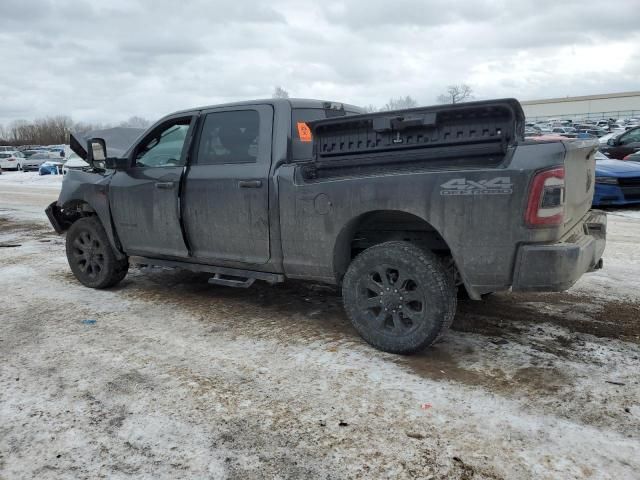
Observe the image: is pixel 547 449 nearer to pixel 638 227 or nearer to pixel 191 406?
pixel 191 406

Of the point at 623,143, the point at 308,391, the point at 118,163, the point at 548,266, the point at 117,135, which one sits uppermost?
the point at 117,135

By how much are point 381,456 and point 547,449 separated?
813 millimetres

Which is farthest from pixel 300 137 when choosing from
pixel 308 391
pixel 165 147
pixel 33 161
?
pixel 33 161

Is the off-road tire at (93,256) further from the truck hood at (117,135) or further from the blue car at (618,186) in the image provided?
the blue car at (618,186)

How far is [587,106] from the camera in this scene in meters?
92.2

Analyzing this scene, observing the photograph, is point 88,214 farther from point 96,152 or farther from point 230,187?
point 230,187

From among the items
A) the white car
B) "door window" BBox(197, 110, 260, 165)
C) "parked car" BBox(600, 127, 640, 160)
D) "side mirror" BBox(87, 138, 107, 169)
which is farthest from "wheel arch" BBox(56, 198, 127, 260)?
the white car

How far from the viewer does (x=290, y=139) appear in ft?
13.9

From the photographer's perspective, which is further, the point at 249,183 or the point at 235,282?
the point at 235,282

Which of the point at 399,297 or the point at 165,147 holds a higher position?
the point at 165,147

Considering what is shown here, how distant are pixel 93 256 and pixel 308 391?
345 cm

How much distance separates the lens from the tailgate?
3.25 m

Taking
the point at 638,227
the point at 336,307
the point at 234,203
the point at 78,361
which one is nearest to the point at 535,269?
the point at 336,307

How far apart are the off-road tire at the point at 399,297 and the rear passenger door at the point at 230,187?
92 cm
